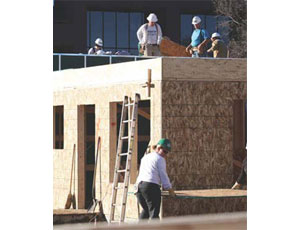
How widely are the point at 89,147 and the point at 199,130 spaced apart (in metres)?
4.15

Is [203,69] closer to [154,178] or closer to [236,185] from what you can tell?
[236,185]

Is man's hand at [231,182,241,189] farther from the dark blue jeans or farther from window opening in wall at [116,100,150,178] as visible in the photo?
window opening in wall at [116,100,150,178]

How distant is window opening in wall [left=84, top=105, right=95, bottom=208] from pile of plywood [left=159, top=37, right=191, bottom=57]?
8.01 feet

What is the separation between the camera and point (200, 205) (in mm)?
13922

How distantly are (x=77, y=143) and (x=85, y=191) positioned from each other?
96 cm

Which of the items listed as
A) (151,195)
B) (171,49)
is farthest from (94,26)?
(151,195)

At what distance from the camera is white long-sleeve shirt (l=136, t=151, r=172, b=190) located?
484 inches

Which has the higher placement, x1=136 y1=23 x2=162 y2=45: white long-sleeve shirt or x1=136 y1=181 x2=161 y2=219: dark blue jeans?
x1=136 y1=23 x2=162 y2=45: white long-sleeve shirt

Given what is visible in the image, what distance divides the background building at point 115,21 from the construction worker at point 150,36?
22644mm

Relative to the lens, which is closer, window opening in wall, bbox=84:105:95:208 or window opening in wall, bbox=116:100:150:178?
window opening in wall, bbox=116:100:150:178

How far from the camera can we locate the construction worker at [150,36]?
17.3 metres

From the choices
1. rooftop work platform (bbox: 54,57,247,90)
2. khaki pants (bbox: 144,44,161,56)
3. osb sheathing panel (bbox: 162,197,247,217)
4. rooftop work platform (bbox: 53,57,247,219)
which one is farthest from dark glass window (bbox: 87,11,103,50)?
osb sheathing panel (bbox: 162,197,247,217)
